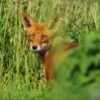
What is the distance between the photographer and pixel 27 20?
789 centimetres

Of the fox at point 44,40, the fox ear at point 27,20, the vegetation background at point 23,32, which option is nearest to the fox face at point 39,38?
the fox at point 44,40

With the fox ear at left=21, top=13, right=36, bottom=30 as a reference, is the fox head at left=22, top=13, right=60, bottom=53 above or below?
below

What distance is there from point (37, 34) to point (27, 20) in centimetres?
35

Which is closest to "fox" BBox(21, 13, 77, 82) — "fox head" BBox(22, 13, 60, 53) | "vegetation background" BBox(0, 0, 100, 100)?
"fox head" BBox(22, 13, 60, 53)

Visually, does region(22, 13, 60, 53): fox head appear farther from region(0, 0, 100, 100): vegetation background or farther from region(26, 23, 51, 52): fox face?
region(0, 0, 100, 100): vegetation background

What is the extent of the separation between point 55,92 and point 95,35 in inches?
20.5

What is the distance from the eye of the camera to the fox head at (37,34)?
751cm

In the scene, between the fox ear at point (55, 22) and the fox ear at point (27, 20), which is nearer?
the fox ear at point (55, 22)

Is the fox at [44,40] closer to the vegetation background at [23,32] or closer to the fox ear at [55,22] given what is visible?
the fox ear at [55,22]

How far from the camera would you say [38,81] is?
8.27 meters

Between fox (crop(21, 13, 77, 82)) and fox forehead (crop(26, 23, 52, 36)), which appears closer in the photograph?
fox (crop(21, 13, 77, 82))

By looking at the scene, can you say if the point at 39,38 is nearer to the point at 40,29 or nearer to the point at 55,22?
the point at 40,29

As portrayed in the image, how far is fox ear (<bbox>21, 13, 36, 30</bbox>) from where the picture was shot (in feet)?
25.8

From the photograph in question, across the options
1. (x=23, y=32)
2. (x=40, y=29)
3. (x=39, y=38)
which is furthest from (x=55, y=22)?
(x=23, y=32)
